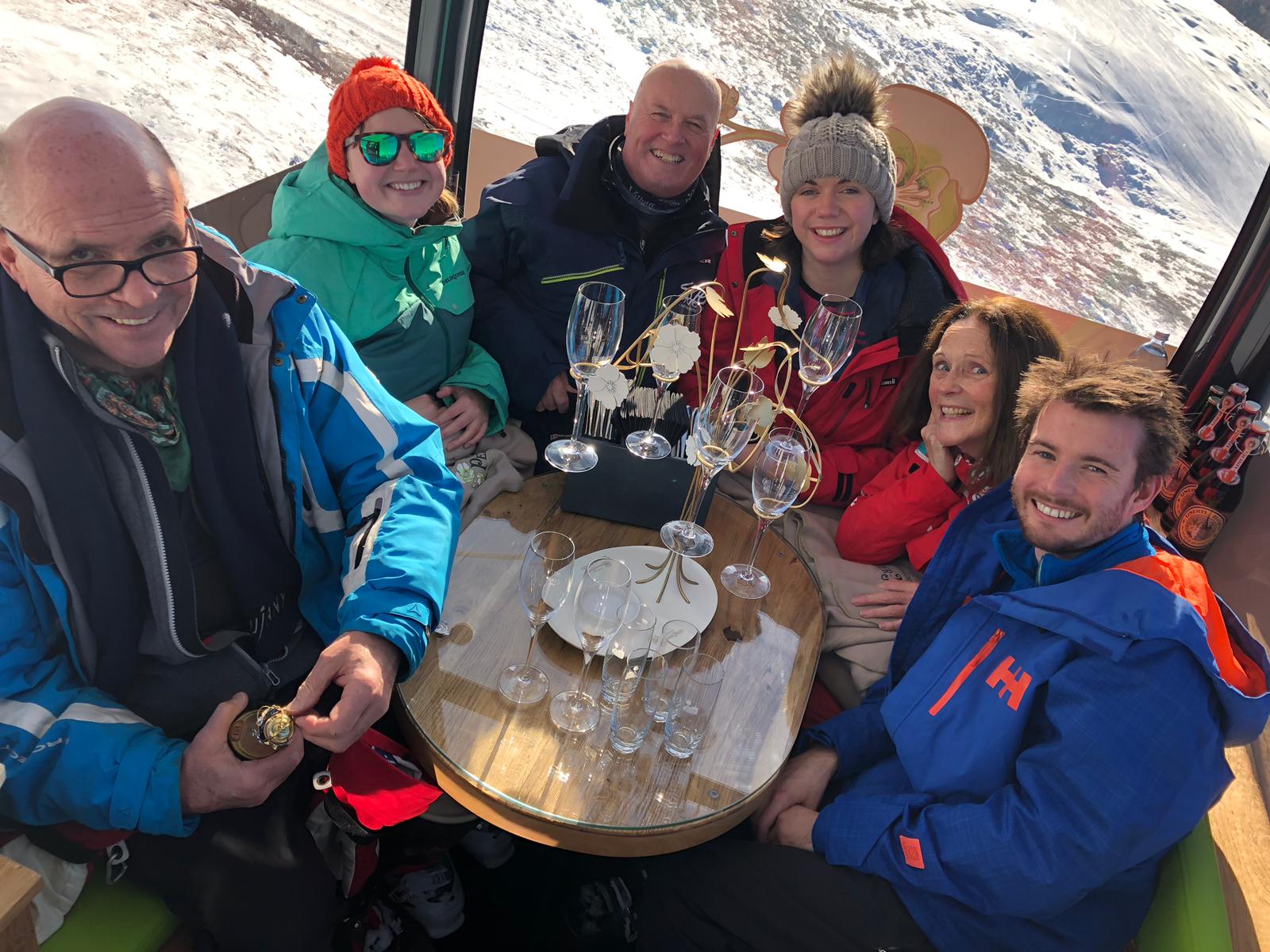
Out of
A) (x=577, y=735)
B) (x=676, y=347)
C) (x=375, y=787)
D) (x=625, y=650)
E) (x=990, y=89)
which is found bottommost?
(x=375, y=787)

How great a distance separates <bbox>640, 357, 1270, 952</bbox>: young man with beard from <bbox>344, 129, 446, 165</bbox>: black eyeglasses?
1.54 m

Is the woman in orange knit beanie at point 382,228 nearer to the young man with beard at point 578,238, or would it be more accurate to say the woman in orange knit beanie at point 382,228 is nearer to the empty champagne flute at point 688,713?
the young man with beard at point 578,238

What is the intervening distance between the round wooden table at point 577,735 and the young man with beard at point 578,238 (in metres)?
0.83

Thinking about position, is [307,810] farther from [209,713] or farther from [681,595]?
[681,595]

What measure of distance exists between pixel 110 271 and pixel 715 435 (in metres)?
1.03

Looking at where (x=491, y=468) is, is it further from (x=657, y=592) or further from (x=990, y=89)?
(x=990, y=89)

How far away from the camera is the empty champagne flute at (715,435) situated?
5.19 ft

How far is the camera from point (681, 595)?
177 cm

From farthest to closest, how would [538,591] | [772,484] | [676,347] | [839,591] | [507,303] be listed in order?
[507,303], [839,591], [772,484], [676,347], [538,591]

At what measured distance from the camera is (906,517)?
6.89 feet

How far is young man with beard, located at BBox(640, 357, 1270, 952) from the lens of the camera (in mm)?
1330

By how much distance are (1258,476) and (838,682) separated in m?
1.83

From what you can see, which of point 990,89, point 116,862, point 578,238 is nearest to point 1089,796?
point 116,862

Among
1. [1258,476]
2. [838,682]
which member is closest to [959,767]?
[838,682]
